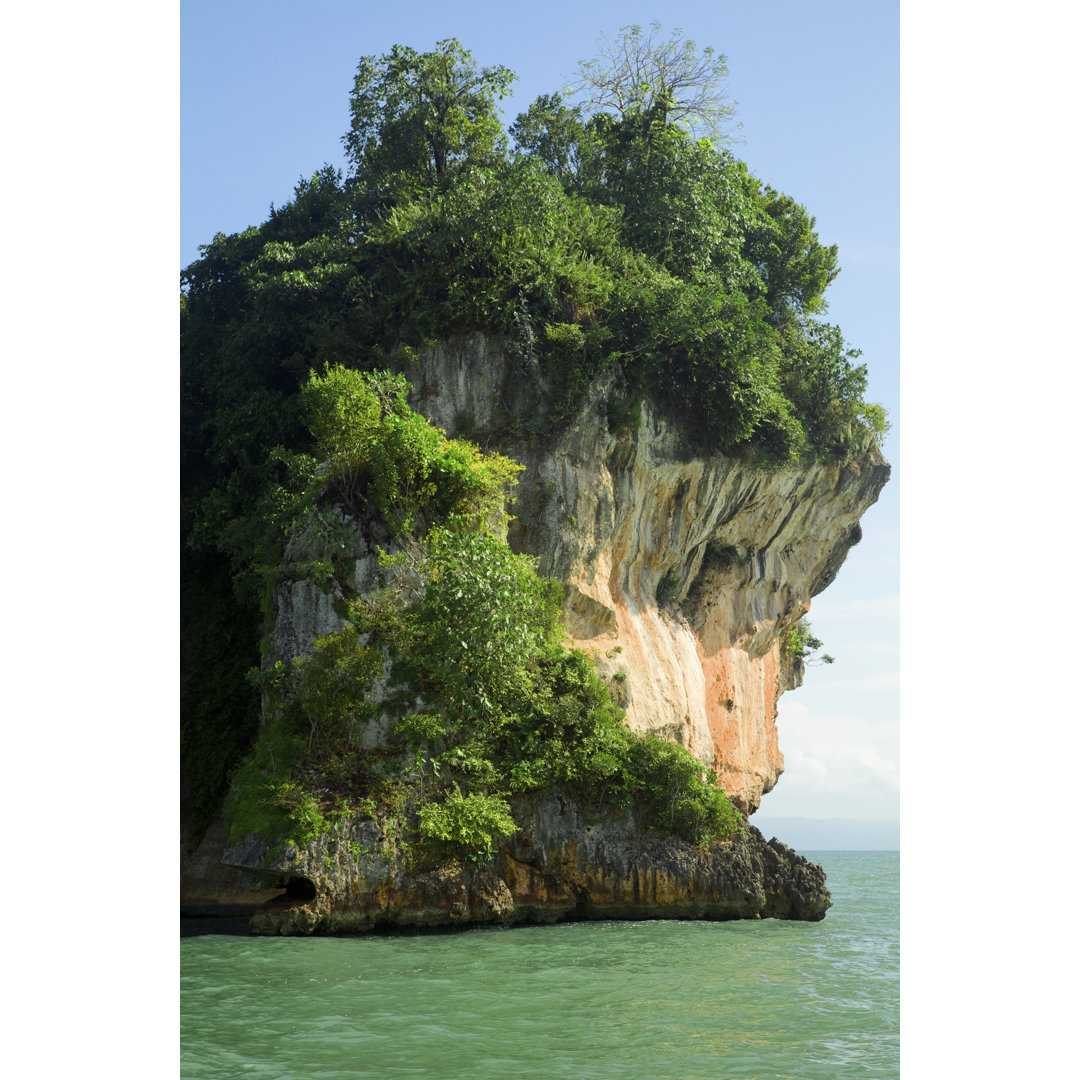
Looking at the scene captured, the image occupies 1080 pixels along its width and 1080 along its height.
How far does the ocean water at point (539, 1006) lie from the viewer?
318 inches

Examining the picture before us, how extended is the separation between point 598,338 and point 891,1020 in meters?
12.8

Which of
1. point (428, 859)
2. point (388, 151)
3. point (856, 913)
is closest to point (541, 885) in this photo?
point (428, 859)

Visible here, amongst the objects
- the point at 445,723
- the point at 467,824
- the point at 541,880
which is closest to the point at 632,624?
the point at 445,723

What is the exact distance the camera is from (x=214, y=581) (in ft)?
67.2

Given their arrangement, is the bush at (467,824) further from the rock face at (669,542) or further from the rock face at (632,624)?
the rock face at (669,542)

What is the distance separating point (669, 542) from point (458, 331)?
6.20 metres

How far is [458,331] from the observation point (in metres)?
19.9

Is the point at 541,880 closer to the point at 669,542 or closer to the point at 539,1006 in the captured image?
the point at 539,1006

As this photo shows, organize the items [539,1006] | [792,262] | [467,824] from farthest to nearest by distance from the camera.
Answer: [792,262] → [467,824] → [539,1006]

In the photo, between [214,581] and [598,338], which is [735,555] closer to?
[598,338]

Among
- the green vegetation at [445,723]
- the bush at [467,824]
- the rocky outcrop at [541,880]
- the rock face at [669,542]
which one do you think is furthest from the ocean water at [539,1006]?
the rock face at [669,542]

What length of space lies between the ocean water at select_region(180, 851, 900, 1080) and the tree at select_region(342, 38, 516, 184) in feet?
52.7

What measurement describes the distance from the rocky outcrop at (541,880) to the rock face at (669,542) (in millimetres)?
3489

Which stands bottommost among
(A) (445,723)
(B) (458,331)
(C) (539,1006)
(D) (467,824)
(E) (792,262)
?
(C) (539,1006)
